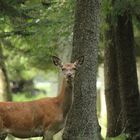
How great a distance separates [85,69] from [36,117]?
56.1 inches

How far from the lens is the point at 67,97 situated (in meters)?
13.3

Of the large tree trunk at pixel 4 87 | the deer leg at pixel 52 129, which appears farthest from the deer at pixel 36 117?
the large tree trunk at pixel 4 87

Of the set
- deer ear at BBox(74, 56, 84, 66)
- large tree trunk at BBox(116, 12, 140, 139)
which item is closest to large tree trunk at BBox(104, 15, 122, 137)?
large tree trunk at BBox(116, 12, 140, 139)

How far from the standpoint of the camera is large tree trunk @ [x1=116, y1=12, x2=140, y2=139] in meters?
17.5

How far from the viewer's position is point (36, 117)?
43.6 ft

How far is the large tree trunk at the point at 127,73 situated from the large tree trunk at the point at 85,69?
418cm

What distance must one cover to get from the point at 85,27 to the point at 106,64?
6255mm

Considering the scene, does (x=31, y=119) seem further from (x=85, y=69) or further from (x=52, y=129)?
(x=85, y=69)

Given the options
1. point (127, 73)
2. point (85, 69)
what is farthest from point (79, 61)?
point (127, 73)

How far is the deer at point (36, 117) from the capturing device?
43.2 ft

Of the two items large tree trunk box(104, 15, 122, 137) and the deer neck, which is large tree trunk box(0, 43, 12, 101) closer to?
large tree trunk box(104, 15, 122, 137)

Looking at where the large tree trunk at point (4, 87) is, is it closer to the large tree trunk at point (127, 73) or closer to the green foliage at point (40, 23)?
the green foliage at point (40, 23)

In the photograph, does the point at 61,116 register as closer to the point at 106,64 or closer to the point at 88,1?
the point at 88,1

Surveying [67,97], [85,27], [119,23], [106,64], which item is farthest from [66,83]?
[106,64]
